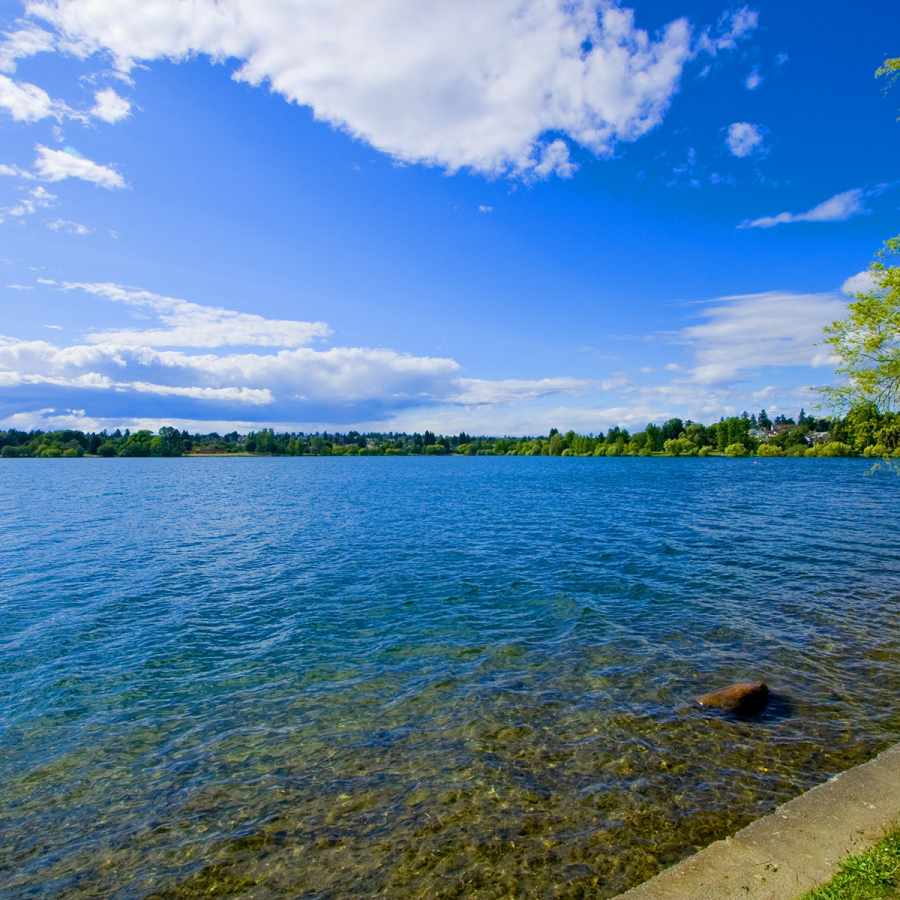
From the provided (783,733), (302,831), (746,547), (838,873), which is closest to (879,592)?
(746,547)

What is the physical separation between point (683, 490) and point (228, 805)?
87059 millimetres

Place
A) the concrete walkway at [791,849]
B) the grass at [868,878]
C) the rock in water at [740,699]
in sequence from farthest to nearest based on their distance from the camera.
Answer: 1. the rock in water at [740,699]
2. the concrete walkway at [791,849]
3. the grass at [868,878]

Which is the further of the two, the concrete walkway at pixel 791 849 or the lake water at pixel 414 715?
the lake water at pixel 414 715

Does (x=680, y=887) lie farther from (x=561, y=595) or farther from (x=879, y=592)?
(x=879, y=592)

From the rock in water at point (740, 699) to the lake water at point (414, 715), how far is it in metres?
0.57

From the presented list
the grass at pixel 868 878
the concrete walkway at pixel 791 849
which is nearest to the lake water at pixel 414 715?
the concrete walkway at pixel 791 849

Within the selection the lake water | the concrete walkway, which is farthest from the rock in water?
the concrete walkway

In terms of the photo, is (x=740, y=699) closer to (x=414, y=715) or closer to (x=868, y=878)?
(x=868, y=878)

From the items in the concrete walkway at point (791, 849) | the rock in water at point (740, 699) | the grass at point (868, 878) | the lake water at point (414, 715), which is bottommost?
the lake water at point (414, 715)

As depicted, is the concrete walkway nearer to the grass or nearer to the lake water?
the grass

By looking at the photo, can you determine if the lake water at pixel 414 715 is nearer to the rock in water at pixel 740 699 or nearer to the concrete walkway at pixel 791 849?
the rock in water at pixel 740 699

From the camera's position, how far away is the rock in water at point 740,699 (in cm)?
1415

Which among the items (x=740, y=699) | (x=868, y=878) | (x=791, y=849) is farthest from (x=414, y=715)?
(x=868, y=878)

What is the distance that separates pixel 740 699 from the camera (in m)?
14.2
